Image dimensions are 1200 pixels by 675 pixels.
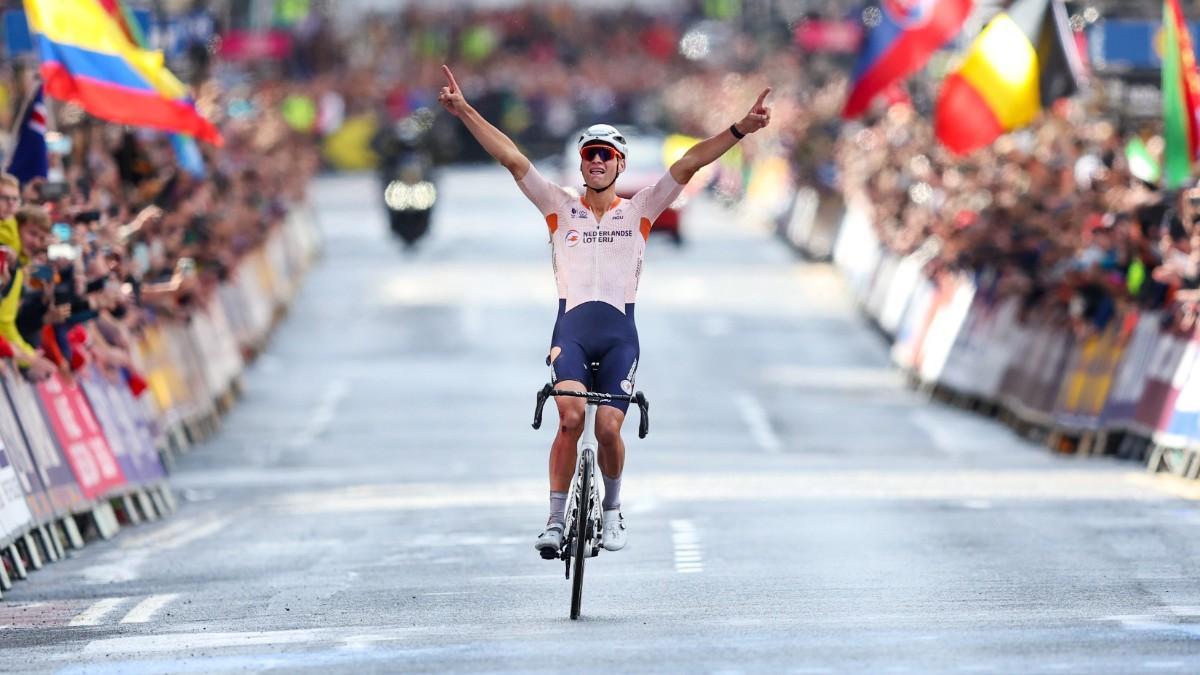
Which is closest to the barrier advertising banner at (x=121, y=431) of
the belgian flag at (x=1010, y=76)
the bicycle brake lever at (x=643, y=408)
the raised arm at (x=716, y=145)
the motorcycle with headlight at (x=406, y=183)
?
the bicycle brake lever at (x=643, y=408)

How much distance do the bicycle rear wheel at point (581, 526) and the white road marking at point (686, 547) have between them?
2071 mm

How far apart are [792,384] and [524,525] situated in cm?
1265

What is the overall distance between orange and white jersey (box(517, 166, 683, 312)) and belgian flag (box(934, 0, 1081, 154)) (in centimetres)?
1339

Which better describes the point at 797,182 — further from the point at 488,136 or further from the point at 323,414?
the point at 488,136

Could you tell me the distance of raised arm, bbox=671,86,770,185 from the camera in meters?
13.4

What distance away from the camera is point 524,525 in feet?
59.8

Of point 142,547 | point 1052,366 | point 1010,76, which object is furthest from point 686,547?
point 1010,76

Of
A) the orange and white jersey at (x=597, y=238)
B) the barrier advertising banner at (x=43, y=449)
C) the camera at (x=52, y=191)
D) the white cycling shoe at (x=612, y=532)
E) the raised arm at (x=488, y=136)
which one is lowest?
the barrier advertising banner at (x=43, y=449)

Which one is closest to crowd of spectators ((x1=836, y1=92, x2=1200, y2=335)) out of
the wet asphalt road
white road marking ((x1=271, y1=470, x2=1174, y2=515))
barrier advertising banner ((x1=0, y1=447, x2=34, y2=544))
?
the wet asphalt road

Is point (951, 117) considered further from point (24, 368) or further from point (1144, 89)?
point (24, 368)

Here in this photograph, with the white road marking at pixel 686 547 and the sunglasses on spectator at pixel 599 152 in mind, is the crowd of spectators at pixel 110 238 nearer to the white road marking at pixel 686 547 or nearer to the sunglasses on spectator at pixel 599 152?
the white road marking at pixel 686 547

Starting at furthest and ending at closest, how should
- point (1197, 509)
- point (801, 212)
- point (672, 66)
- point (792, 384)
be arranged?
point (672, 66)
point (801, 212)
point (792, 384)
point (1197, 509)

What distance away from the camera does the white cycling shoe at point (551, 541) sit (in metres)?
13.2

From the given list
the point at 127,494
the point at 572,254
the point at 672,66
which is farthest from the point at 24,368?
the point at 672,66
